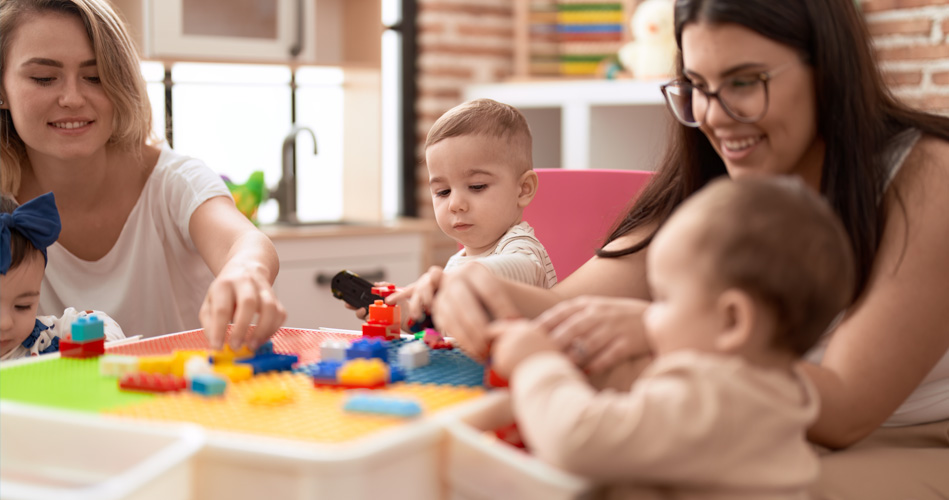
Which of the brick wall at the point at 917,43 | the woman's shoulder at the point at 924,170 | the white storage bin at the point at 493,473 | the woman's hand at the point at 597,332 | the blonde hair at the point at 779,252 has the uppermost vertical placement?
the brick wall at the point at 917,43

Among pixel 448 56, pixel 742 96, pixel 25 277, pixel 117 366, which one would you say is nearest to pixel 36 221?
pixel 25 277

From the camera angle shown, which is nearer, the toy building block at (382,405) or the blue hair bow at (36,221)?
the toy building block at (382,405)

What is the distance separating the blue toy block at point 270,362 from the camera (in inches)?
41.3

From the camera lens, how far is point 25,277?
136 cm

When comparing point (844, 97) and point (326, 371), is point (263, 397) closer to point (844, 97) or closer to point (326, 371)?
point (326, 371)

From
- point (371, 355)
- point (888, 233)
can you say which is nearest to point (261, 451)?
point (371, 355)

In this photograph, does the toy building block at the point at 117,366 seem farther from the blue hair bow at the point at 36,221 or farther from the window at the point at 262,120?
the window at the point at 262,120

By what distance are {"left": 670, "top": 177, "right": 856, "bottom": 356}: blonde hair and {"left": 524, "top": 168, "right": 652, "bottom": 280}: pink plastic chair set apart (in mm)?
935

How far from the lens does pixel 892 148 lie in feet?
3.78

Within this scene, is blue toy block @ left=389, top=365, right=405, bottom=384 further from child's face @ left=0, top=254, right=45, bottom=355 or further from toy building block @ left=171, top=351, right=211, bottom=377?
child's face @ left=0, top=254, right=45, bottom=355

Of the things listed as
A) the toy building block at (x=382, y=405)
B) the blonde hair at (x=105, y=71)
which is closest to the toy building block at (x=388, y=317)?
the toy building block at (x=382, y=405)

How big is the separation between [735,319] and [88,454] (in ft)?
1.91

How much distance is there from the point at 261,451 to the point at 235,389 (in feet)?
0.78

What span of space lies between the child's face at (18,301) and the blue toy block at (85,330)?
0.71 ft
